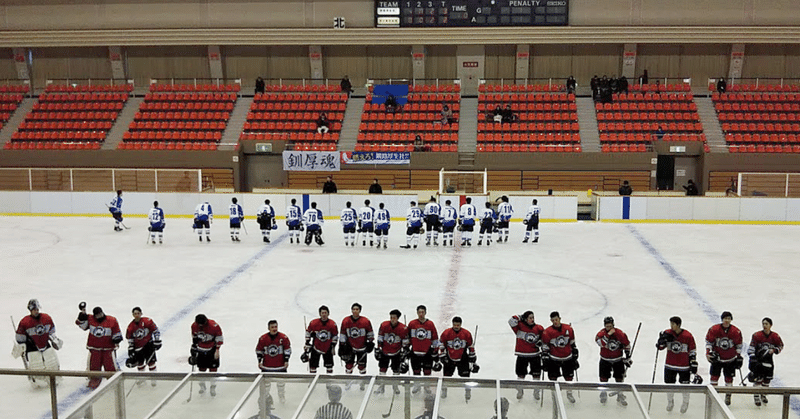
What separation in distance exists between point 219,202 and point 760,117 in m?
20.0

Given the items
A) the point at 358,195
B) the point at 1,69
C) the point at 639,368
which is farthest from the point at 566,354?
the point at 1,69

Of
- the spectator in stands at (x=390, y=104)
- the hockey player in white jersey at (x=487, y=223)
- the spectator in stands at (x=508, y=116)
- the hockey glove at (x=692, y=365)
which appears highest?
the spectator in stands at (x=390, y=104)

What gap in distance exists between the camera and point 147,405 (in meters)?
6.09

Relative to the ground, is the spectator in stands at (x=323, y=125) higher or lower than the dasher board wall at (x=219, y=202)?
higher

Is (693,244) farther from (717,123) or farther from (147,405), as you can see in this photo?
(147,405)

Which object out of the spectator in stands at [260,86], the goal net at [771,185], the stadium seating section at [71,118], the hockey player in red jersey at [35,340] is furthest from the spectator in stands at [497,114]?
the hockey player in red jersey at [35,340]

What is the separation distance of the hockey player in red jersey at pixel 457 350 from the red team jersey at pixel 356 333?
0.89 m

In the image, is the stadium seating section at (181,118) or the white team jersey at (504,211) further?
the stadium seating section at (181,118)

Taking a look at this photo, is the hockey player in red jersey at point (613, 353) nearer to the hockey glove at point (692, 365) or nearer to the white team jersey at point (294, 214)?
the hockey glove at point (692, 365)

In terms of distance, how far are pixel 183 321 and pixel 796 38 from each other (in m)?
26.3

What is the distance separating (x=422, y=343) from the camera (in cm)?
873

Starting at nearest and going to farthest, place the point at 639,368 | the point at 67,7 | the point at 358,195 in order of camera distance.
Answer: the point at 639,368 < the point at 358,195 < the point at 67,7

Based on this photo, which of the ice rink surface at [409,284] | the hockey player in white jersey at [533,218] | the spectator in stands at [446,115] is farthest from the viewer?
the spectator in stands at [446,115]

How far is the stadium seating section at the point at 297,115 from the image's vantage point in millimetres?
28641
